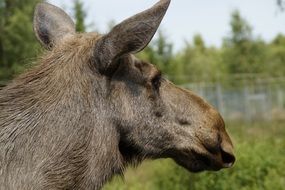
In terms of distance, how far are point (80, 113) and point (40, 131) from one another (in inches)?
10.6

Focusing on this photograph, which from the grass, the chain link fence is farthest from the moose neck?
the chain link fence

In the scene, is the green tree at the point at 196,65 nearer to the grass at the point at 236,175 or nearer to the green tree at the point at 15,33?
the green tree at the point at 15,33

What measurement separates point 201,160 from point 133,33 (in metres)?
1.24

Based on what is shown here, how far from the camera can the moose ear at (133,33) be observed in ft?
12.9

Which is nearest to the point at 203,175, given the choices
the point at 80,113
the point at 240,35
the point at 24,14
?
the point at 80,113

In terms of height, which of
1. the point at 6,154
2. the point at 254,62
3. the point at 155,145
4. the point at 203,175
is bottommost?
the point at 254,62

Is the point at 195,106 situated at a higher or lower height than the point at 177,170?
higher

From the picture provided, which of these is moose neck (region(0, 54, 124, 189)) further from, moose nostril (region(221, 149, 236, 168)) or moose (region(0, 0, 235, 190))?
moose nostril (region(221, 149, 236, 168))

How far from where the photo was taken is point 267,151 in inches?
453

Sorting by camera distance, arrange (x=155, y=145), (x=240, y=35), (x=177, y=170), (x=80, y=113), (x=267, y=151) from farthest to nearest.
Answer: (x=240, y=35), (x=267, y=151), (x=177, y=170), (x=155, y=145), (x=80, y=113)

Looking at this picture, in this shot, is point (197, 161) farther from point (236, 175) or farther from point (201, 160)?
point (236, 175)

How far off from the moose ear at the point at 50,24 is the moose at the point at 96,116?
284 millimetres

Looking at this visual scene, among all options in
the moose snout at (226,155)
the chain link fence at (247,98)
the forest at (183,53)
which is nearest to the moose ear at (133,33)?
the moose snout at (226,155)

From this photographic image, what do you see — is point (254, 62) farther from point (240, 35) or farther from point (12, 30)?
point (12, 30)
